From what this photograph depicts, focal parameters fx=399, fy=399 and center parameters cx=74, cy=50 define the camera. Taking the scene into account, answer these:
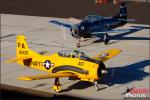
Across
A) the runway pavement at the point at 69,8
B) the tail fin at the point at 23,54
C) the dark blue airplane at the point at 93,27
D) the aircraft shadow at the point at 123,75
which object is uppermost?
the runway pavement at the point at 69,8

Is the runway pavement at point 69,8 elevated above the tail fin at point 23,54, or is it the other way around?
the runway pavement at point 69,8

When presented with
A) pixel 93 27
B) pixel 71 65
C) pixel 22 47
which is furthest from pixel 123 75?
pixel 93 27

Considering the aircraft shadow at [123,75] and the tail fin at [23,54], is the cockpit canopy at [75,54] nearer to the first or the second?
the aircraft shadow at [123,75]

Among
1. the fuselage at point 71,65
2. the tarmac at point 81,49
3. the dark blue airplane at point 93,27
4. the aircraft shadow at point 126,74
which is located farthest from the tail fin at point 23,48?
the dark blue airplane at point 93,27

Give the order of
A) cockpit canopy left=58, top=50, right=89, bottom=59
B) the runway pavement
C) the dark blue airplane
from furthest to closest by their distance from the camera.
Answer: the runway pavement → the dark blue airplane → cockpit canopy left=58, top=50, right=89, bottom=59

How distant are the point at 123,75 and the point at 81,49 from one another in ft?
22.7

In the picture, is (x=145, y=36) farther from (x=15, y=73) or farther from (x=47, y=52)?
(x=15, y=73)

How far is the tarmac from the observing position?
2097 centimetres

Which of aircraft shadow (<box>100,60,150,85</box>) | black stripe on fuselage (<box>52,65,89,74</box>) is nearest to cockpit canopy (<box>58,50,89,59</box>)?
black stripe on fuselage (<box>52,65,89,74</box>)

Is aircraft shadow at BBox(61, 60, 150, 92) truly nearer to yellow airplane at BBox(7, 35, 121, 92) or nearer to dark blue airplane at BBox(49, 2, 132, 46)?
yellow airplane at BBox(7, 35, 121, 92)

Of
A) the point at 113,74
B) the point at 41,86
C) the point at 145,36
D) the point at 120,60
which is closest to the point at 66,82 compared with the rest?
the point at 41,86

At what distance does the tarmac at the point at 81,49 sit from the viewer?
2097 cm

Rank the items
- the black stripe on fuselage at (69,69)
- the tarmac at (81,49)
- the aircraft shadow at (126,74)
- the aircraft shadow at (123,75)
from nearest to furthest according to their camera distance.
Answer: the black stripe on fuselage at (69,69)
the tarmac at (81,49)
the aircraft shadow at (123,75)
the aircraft shadow at (126,74)

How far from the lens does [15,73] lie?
23844 mm
